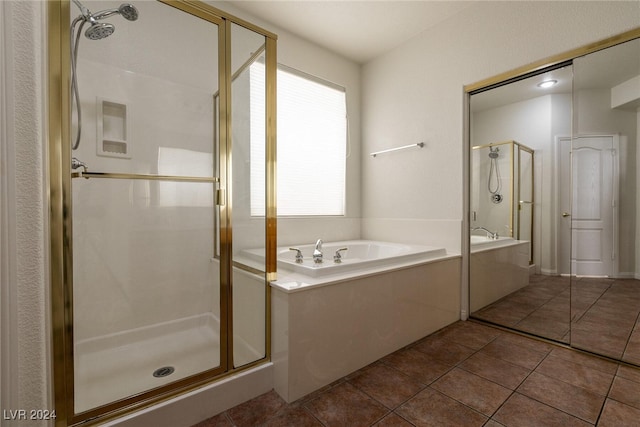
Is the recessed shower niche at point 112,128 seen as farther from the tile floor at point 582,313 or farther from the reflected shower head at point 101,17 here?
the tile floor at point 582,313

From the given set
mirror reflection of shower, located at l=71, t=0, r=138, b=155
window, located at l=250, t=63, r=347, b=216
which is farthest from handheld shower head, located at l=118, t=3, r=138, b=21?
window, located at l=250, t=63, r=347, b=216

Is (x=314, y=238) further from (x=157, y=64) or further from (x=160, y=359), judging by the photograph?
(x=157, y=64)

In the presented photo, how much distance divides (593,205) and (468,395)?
148 cm

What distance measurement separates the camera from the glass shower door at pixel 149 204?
4.84 feet

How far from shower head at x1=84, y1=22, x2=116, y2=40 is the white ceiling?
111cm

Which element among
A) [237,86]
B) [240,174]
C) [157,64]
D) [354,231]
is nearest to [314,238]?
[354,231]

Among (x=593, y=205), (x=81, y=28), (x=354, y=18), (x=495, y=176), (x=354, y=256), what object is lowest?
(x=354, y=256)

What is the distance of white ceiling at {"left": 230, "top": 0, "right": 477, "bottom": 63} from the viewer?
2.27m

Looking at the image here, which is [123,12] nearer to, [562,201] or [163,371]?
[163,371]

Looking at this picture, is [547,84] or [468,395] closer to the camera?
[468,395]

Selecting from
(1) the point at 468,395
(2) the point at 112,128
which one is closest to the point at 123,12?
(2) the point at 112,128

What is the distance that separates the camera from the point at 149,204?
6.16 feet

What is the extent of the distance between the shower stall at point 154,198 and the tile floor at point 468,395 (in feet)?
1.21

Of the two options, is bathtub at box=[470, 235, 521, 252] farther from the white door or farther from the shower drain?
the shower drain
